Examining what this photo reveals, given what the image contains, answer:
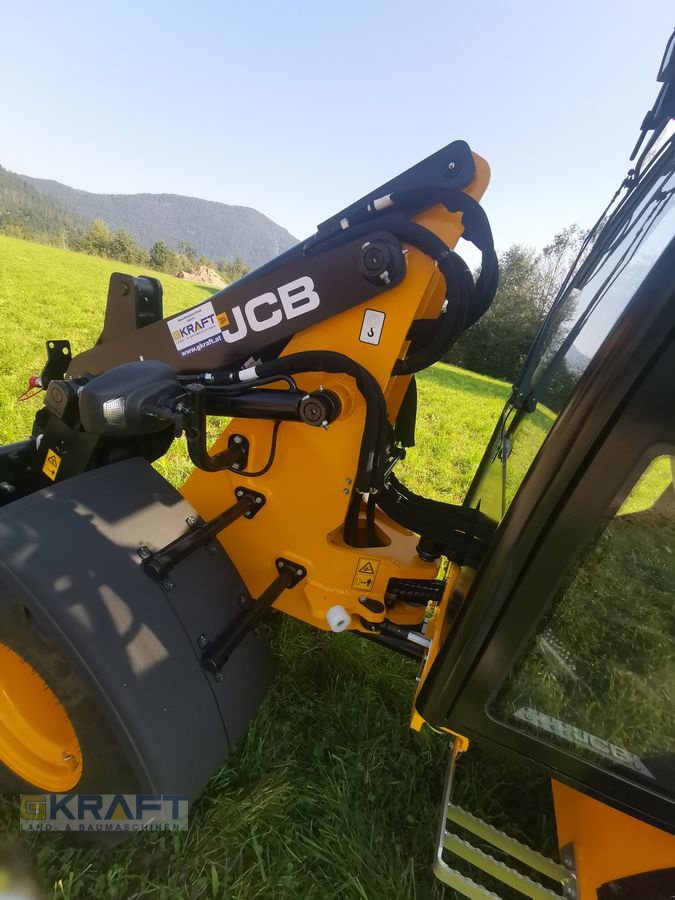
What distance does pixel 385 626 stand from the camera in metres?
1.68

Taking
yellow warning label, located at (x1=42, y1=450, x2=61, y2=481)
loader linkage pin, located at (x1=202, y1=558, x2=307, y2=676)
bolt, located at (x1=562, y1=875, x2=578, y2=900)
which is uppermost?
yellow warning label, located at (x1=42, y1=450, x2=61, y2=481)

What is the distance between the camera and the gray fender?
3.84 ft

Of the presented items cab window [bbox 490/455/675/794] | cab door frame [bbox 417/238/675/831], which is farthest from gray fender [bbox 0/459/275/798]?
cab window [bbox 490/455/675/794]

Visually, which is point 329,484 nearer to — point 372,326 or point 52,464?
point 372,326

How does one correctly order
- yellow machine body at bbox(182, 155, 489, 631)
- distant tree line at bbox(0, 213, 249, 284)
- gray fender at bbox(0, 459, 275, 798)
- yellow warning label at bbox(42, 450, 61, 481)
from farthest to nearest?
distant tree line at bbox(0, 213, 249, 284), yellow warning label at bbox(42, 450, 61, 481), yellow machine body at bbox(182, 155, 489, 631), gray fender at bbox(0, 459, 275, 798)

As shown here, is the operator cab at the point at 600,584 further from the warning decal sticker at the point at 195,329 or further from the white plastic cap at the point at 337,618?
the warning decal sticker at the point at 195,329

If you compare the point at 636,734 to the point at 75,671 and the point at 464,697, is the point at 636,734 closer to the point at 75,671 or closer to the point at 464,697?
the point at 464,697

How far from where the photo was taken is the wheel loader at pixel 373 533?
927 mm

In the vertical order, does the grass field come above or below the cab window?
below

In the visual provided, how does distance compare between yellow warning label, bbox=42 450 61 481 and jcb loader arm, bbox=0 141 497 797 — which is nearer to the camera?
jcb loader arm, bbox=0 141 497 797

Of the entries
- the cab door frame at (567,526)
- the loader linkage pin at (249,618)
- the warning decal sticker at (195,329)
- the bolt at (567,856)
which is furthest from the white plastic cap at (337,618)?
the warning decal sticker at (195,329)

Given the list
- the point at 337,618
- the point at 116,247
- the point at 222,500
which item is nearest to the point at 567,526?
the point at 337,618

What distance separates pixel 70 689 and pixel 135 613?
22cm

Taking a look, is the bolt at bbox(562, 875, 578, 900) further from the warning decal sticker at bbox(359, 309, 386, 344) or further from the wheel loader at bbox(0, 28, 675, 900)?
the warning decal sticker at bbox(359, 309, 386, 344)
